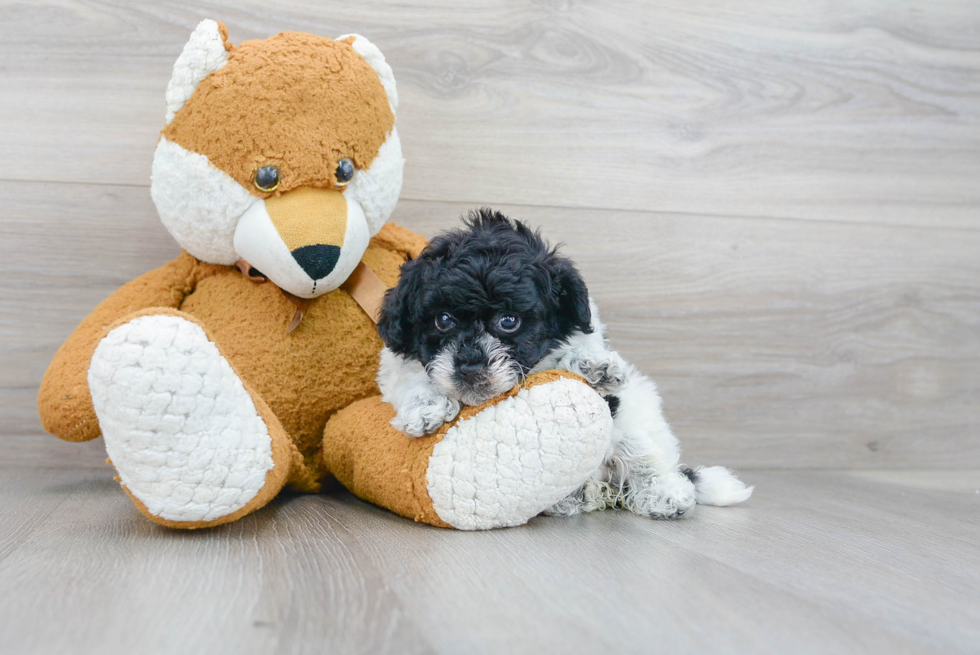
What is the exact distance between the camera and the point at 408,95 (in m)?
1.61

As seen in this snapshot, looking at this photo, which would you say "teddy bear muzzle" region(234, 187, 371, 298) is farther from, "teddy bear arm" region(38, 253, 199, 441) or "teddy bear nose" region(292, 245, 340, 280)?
"teddy bear arm" region(38, 253, 199, 441)

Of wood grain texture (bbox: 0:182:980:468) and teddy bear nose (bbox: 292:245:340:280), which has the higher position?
teddy bear nose (bbox: 292:245:340:280)

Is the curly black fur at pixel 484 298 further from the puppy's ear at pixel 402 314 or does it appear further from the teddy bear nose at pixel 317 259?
the teddy bear nose at pixel 317 259

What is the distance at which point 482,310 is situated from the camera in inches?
41.0

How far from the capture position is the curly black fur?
103cm

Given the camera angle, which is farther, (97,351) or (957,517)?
(957,517)

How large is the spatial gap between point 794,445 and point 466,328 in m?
1.16

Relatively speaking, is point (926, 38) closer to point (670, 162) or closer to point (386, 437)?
point (670, 162)

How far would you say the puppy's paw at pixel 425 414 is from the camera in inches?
41.3

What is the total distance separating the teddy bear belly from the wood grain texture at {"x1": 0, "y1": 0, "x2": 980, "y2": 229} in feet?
1.40

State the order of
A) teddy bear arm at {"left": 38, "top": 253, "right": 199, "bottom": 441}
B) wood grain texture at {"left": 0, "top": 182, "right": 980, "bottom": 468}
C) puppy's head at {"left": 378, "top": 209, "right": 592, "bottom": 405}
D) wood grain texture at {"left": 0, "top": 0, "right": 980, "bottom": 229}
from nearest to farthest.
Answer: puppy's head at {"left": 378, "top": 209, "right": 592, "bottom": 405} < teddy bear arm at {"left": 38, "top": 253, "right": 199, "bottom": 441} < wood grain texture at {"left": 0, "top": 0, "right": 980, "bottom": 229} < wood grain texture at {"left": 0, "top": 182, "right": 980, "bottom": 468}

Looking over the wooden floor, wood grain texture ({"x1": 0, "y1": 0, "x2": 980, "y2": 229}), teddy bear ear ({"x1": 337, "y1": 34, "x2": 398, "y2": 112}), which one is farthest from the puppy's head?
wood grain texture ({"x1": 0, "y1": 0, "x2": 980, "y2": 229})

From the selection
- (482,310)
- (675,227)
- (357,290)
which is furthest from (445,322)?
(675,227)

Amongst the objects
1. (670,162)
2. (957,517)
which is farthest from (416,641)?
(670,162)
